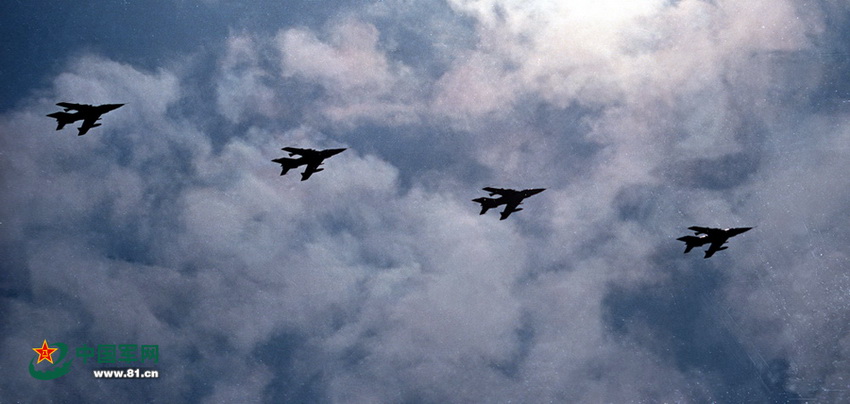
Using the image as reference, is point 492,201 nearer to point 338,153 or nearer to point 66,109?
point 338,153

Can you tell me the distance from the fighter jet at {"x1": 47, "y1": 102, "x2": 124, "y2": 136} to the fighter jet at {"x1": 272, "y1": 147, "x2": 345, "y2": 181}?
2326 cm

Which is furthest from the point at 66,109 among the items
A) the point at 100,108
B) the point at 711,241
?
the point at 711,241

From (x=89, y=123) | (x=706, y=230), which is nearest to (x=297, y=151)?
(x=89, y=123)

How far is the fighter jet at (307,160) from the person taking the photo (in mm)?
91875

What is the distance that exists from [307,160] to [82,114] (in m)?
30.4

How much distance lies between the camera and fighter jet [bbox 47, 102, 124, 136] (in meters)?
89.4

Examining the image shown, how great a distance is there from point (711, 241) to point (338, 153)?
2056 inches

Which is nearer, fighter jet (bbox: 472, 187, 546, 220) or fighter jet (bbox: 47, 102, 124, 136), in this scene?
fighter jet (bbox: 47, 102, 124, 136)

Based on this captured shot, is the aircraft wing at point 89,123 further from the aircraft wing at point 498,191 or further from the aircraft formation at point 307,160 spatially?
the aircraft wing at point 498,191

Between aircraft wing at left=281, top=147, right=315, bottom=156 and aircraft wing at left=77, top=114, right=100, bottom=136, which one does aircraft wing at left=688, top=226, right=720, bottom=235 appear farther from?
aircraft wing at left=77, top=114, right=100, bottom=136

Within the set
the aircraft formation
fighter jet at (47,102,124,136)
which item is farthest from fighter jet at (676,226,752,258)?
fighter jet at (47,102,124,136)

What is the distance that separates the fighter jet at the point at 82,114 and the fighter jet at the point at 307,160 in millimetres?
23264

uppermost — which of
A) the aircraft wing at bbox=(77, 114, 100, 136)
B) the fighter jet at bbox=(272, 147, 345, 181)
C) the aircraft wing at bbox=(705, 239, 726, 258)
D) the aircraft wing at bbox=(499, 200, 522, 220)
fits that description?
the aircraft wing at bbox=(77, 114, 100, 136)

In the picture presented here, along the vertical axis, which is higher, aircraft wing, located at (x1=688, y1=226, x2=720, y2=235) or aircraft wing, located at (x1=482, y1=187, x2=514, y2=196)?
aircraft wing, located at (x1=482, y1=187, x2=514, y2=196)
